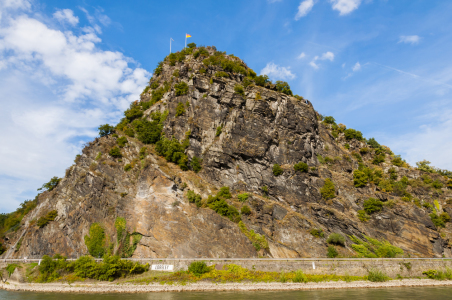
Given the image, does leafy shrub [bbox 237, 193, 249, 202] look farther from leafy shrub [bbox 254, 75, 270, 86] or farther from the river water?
leafy shrub [bbox 254, 75, 270, 86]

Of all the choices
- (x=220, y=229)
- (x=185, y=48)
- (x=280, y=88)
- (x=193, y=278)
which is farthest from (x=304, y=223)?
(x=185, y=48)

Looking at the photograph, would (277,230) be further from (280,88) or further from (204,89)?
(280,88)

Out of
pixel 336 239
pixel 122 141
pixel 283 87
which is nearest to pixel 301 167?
pixel 336 239

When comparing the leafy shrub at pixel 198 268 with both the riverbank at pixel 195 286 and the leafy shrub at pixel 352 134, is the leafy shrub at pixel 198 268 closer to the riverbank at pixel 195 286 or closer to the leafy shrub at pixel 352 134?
the riverbank at pixel 195 286

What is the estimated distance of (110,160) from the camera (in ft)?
137

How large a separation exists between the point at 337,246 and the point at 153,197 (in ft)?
89.9

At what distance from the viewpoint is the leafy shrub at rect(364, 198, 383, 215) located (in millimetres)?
39844

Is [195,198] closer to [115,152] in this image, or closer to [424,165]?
[115,152]

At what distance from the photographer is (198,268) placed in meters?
28.2

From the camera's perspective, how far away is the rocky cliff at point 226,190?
34.1 metres

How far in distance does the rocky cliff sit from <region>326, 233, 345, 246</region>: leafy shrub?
40 centimetres

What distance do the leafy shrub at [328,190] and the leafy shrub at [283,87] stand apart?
24.3 m

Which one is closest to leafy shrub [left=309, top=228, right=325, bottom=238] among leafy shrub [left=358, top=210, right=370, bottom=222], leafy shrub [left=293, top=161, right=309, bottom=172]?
leafy shrub [left=358, top=210, right=370, bottom=222]

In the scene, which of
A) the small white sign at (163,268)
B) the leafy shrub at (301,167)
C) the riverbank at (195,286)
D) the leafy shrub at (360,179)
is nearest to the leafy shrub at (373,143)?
the leafy shrub at (360,179)
